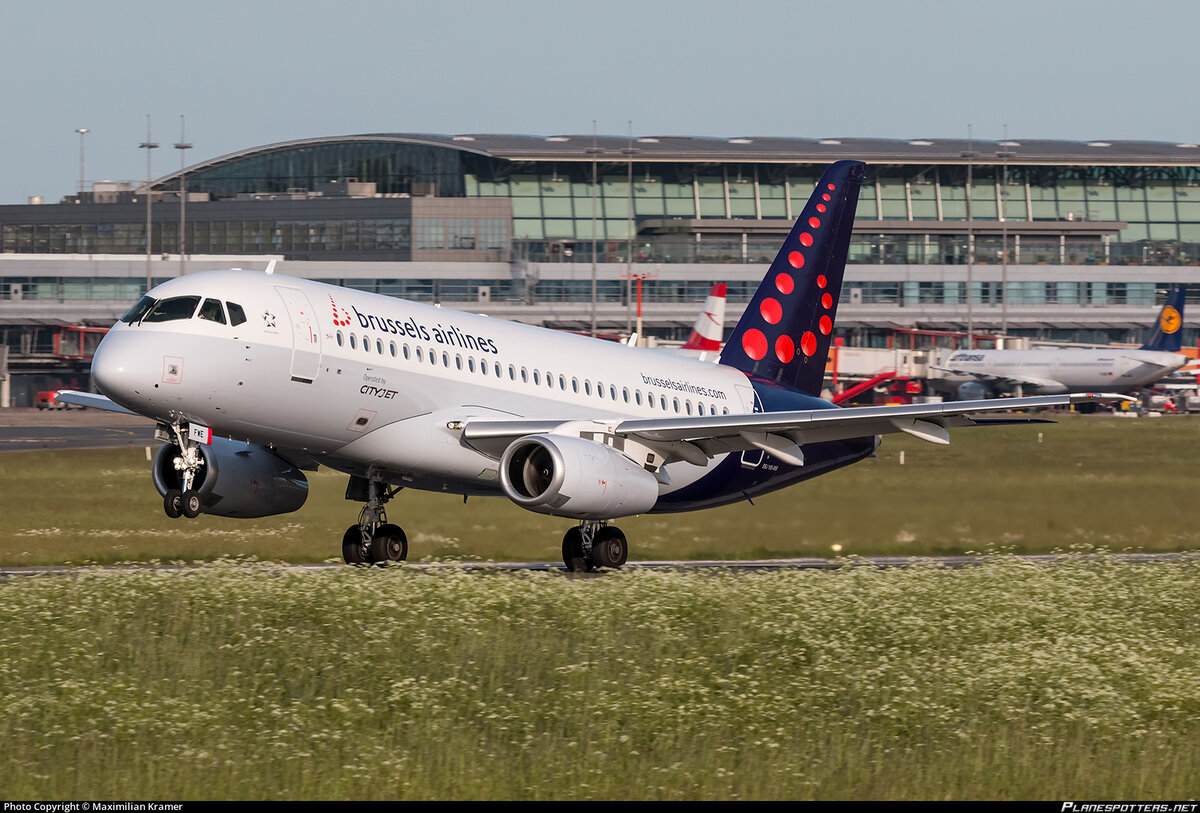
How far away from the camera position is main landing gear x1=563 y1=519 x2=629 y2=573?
29688 mm

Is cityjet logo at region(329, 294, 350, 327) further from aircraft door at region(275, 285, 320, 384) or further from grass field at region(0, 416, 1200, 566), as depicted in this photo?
grass field at region(0, 416, 1200, 566)

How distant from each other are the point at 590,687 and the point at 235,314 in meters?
11.2

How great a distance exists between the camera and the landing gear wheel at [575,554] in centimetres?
2972

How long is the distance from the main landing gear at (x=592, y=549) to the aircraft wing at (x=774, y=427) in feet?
6.59

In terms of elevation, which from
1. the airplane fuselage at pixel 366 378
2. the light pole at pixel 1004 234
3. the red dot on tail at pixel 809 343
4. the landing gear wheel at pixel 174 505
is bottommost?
the landing gear wheel at pixel 174 505

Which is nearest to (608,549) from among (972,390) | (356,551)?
(356,551)

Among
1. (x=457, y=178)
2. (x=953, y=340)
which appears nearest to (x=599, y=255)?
(x=457, y=178)

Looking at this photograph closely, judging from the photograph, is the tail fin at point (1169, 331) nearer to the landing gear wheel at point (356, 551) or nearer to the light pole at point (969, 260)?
the light pole at point (969, 260)

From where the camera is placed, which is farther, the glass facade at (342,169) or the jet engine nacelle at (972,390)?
the glass facade at (342,169)

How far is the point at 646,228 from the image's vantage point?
145 m

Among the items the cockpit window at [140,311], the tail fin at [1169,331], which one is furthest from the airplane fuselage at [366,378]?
the tail fin at [1169,331]

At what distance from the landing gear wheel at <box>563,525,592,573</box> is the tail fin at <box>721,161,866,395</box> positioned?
795 cm

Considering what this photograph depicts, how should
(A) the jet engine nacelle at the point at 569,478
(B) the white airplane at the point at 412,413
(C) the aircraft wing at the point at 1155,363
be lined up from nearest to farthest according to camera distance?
(B) the white airplane at the point at 412,413, (A) the jet engine nacelle at the point at 569,478, (C) the aircraft wing at the point at 1155,363
